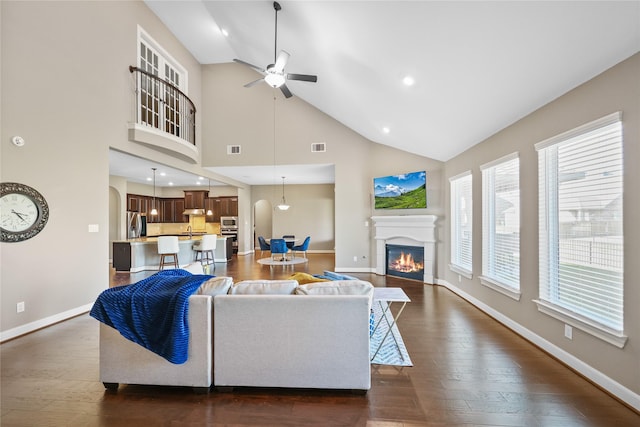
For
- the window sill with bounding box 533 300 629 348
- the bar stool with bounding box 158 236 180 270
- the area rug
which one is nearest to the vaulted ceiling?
the window sill with bounding box 533 300 629 348

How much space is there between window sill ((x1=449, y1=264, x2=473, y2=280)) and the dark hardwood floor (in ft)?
5.62

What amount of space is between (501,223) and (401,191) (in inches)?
106

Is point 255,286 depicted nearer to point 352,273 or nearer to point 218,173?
point 352,273

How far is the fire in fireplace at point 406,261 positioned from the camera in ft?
20.0

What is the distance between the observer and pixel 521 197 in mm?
3281

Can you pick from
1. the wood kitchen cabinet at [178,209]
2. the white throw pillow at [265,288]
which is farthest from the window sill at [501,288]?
the wood kitchen cabinet at [178,209]

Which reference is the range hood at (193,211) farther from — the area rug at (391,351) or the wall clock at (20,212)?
the area rug at (391,351)

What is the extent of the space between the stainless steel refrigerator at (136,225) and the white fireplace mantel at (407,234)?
8086mm

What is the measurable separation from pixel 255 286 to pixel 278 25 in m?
4.06

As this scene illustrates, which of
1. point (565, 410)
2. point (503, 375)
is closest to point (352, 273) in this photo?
point (503, 375)

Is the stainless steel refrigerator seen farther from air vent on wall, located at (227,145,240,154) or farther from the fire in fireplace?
the fire in fireplace

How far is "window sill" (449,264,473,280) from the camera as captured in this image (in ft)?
15.0

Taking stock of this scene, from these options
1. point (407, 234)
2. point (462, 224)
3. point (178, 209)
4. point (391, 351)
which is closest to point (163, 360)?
point (391, 351)

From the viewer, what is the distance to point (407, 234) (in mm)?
6191
